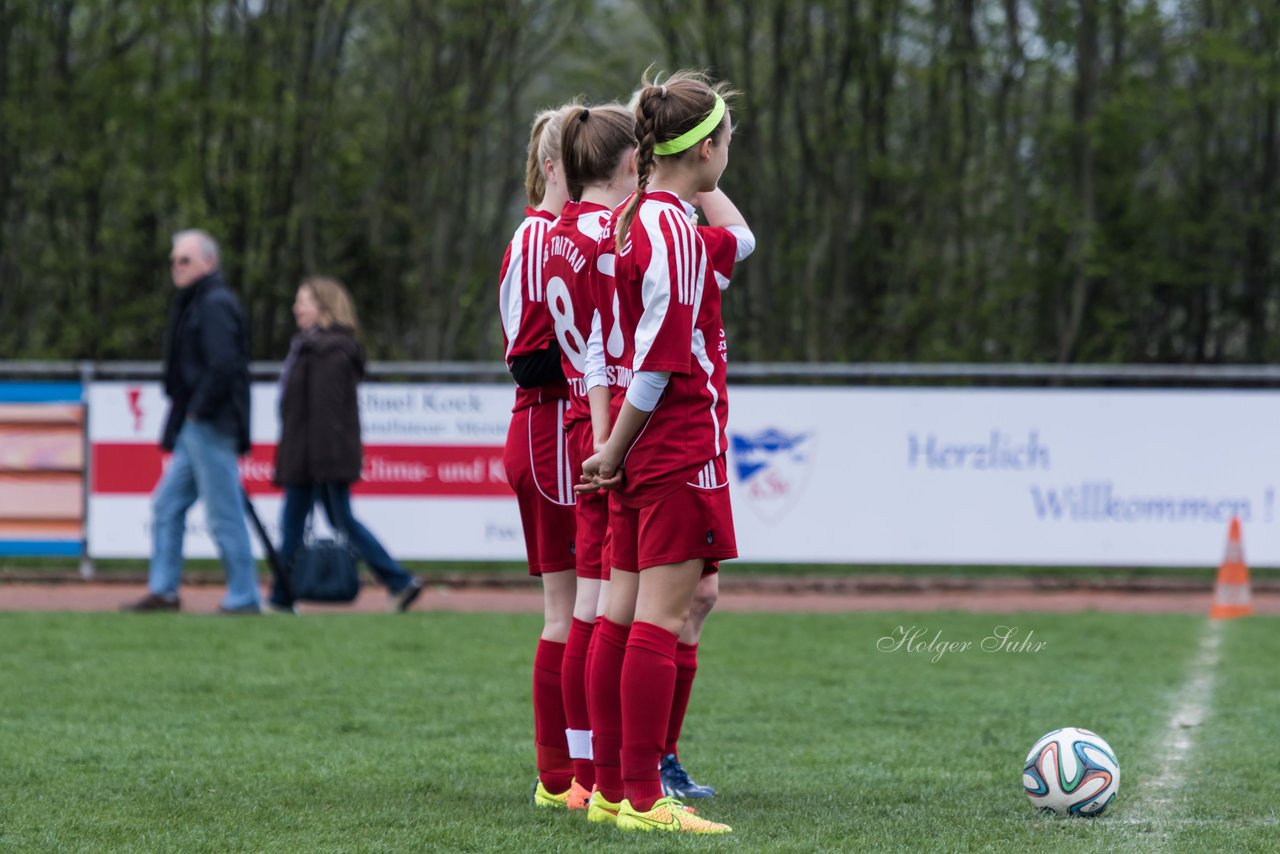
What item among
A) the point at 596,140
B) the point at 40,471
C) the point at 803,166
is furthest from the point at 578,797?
the point at 803,166

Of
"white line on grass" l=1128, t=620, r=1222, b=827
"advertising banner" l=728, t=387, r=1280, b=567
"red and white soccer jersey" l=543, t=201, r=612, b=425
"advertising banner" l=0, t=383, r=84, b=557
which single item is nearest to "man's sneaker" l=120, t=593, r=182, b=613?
"advertising banner" l=0, t=383, r=84, b=557

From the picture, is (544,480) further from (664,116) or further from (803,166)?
(803,166)

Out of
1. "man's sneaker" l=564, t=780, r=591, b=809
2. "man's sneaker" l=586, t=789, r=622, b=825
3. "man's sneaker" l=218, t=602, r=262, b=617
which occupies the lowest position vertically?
"man's sneaker" l=218, t=602, r=262, b=617

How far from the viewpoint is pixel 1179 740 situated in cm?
640

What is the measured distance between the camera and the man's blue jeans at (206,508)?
10.0 metres

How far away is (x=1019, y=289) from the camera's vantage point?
55.7 ft

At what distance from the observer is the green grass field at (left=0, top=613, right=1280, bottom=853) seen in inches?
181

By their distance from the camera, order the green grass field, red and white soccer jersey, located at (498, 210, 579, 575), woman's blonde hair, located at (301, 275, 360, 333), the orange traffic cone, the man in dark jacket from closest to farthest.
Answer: the green grass field → red and white soccer jersey, located at (498, 210, 579, 575) → the man in dark jacket → woman's blonde hair, located at (301, 275, 360, 333) → the orange traffic cone

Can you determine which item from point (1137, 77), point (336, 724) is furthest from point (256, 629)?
point (1137, 77)

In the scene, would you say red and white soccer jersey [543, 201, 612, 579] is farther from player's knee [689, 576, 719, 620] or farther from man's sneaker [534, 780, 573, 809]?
man's sneaker [534, 780, 573, 809]

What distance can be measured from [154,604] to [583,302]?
653 centimetres

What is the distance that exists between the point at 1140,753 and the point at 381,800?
8.94ft

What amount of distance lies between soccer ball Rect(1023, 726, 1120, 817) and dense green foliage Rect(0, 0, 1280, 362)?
12.1 meters

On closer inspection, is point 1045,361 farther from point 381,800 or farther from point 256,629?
point 381,800
